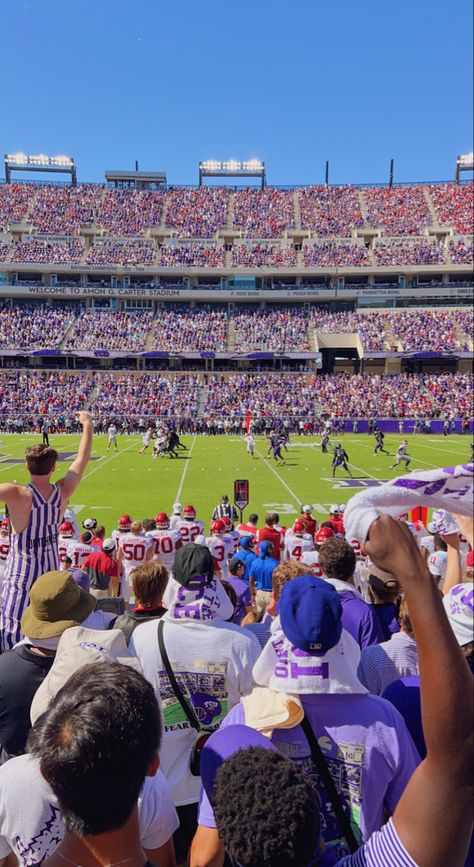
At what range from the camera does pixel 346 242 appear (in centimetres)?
6075

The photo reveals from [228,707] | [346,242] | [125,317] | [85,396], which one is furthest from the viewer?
[346,242]

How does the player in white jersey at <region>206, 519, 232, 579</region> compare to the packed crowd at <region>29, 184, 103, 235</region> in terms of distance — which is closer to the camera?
the player in white jersey at <region>206, 519, 232, 579</region>

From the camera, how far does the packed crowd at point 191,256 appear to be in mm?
59125

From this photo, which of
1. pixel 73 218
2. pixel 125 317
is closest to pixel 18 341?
pixel 125 317

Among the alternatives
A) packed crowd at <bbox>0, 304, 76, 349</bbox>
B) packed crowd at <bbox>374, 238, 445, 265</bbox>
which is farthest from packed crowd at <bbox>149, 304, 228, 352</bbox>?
packed crowd at <bbox>374, 238, 445, 265</bbox>

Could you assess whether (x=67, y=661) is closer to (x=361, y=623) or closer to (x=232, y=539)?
(x=361, y=623)

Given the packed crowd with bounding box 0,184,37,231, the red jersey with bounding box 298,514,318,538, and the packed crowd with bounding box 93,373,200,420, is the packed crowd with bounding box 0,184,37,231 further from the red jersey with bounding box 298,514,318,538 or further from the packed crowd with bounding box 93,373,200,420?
the red jersey with bounding box 298,514,318,538

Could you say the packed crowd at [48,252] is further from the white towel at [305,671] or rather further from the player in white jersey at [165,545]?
the white towel at [305,671]

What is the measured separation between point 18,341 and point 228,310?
20585mm

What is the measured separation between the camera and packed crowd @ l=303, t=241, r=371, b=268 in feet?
189

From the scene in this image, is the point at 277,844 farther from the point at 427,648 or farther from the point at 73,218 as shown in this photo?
the point at 73,218

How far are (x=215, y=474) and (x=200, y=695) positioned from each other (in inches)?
762

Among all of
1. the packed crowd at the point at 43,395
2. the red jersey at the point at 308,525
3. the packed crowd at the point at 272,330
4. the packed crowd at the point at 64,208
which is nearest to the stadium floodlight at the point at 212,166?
the packed crowd at the point at 64,208

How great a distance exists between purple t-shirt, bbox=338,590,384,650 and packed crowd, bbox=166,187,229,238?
6374cm
